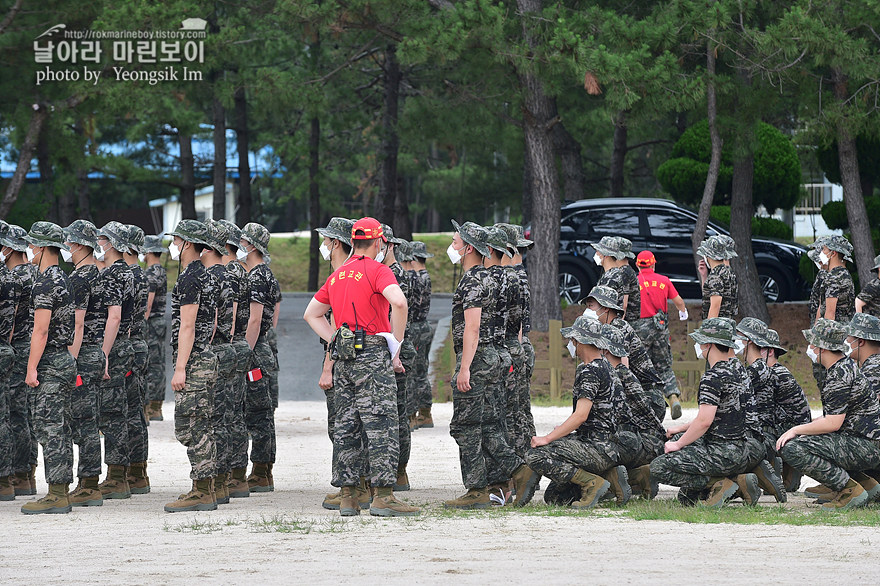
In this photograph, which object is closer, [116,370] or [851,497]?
[851,497]

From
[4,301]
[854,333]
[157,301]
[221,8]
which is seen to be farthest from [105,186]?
[854,333]

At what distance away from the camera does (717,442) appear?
29.2 feet

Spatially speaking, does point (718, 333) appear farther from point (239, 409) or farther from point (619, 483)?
point (239, 409)

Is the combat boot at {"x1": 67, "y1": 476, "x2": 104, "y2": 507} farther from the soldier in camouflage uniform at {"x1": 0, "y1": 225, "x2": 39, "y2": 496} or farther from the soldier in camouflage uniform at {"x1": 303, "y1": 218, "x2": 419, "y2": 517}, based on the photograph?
the soldier in camouflage uniform at {"x1": 303, "y1": 218, "x2": 419, "y2": 517}

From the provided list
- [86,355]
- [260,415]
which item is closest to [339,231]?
[260,415]

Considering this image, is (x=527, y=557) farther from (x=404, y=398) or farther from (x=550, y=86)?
(x=550, y=86)

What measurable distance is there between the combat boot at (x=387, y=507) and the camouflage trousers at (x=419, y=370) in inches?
175

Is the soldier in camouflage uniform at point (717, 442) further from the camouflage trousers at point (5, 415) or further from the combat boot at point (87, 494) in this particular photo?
the camouflage trousers at point (5, 415)

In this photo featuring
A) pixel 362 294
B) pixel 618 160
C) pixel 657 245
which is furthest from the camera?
pixel 618 160

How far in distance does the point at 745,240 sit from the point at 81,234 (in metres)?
14.1

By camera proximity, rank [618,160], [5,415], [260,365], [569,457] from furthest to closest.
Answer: [618,160], [260,365], [5,415], [569,457]

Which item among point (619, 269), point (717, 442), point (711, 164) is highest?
point (711, 164)

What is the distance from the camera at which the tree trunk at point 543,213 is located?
819 inches

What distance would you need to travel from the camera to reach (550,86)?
19.0 m
